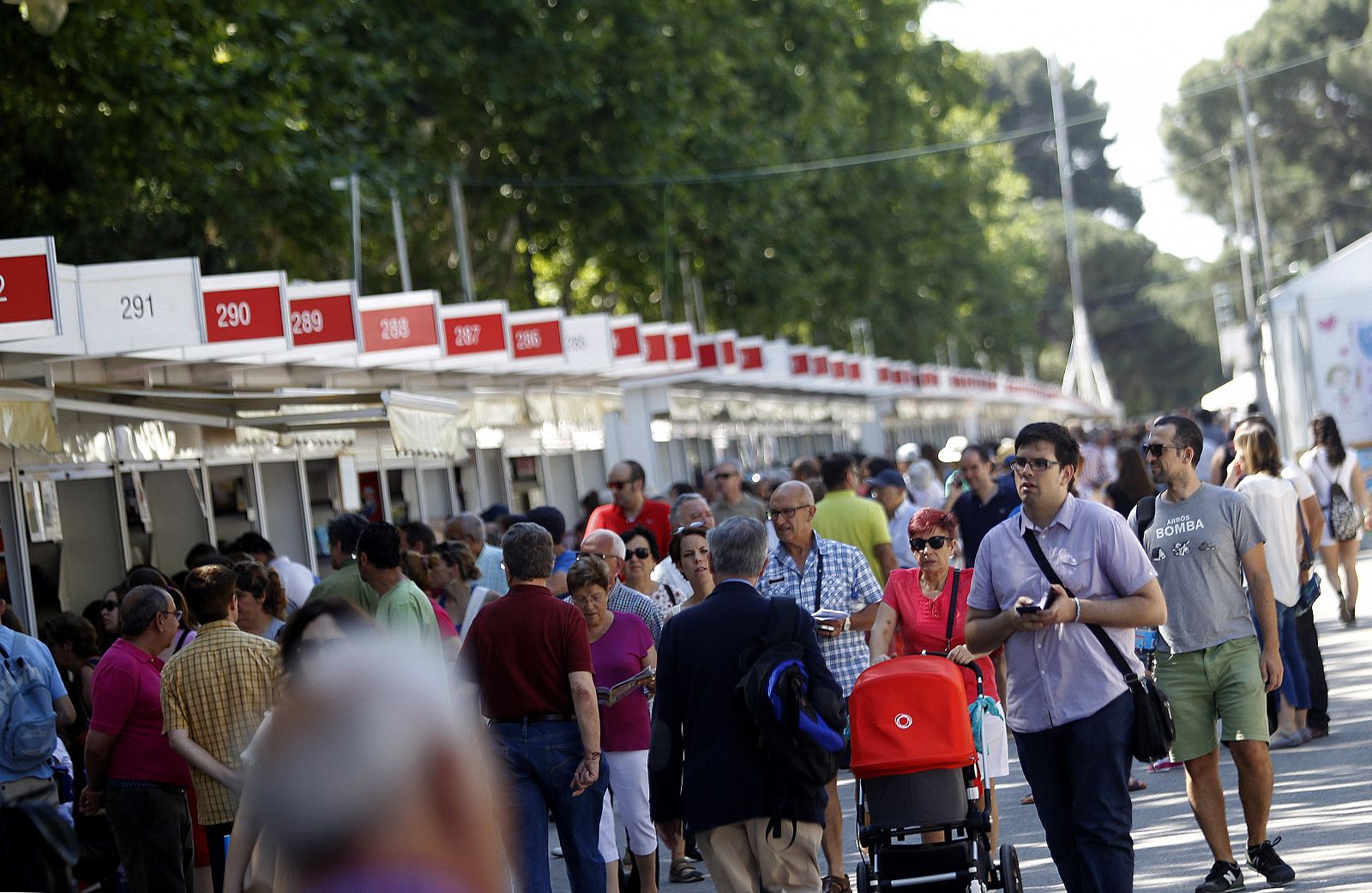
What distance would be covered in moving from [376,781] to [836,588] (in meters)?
5.87

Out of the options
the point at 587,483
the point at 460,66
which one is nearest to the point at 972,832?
the point at 587,483

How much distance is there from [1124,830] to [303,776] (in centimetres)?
383

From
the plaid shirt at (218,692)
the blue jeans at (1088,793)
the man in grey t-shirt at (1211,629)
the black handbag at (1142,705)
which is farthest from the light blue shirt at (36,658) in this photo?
the man in grey t-shirt at (1211,629)

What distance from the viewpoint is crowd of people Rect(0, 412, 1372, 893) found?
5848mm

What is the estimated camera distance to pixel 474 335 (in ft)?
53.6

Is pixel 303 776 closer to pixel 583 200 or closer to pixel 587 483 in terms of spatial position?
pixel 587 483

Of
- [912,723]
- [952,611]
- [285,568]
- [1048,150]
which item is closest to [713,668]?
[912,723]

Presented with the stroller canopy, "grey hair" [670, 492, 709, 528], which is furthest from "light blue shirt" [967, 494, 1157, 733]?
"grey hair" [670, 492, 709, 528]

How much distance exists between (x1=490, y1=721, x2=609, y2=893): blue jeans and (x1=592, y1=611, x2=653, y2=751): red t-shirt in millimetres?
873

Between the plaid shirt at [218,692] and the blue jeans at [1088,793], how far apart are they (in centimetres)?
293

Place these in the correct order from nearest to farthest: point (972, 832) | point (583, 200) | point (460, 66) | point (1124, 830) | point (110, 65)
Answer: point (1124, 830) < point (972, 832) < point (110, 65) < point (460, 66) < point (583, 200)

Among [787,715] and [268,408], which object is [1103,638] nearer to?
[787,715]

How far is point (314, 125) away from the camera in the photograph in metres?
20.6

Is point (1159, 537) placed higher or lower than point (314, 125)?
lower
